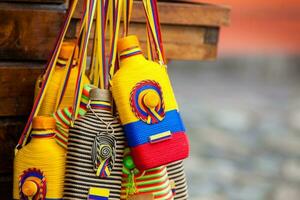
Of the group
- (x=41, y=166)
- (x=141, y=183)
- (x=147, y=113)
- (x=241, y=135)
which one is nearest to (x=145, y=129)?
(x=147, y=113)

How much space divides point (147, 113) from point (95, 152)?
0.14 m

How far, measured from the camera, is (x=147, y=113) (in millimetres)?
1752

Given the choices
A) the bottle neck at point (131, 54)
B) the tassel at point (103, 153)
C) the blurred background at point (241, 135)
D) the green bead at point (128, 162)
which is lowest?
the blurred background at point (241, 135)

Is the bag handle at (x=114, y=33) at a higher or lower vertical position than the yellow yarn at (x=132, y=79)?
higher

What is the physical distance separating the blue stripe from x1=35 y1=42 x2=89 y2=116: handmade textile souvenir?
211 millimetres

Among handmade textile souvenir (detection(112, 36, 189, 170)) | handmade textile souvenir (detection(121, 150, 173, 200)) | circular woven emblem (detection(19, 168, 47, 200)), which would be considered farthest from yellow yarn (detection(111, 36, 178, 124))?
circular woven emblem (detection(19, 168, 47, 200))

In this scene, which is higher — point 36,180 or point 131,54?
point 131,54

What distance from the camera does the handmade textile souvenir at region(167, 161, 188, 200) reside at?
1.92 meters

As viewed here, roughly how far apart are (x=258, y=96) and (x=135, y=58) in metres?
7.27

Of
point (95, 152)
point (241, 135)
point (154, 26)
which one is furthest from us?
point (241, 135)

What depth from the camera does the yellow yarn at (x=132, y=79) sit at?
175 centimetres

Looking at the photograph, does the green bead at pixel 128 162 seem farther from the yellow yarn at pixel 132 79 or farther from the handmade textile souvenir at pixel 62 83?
the handmade textile souvenir at pixel 62 83

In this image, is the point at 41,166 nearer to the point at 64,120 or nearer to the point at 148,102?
the point at 64,120

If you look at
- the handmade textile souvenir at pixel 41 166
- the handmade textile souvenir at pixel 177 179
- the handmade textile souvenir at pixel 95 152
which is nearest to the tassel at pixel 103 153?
the handmade textile souvenir at pixel 95 152
